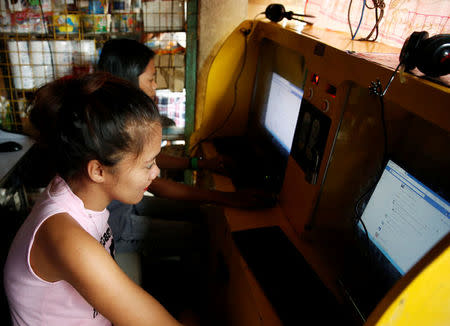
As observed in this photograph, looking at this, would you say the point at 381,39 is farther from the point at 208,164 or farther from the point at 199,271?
the point at 199,271

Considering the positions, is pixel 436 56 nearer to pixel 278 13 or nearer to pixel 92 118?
pixel 92 118

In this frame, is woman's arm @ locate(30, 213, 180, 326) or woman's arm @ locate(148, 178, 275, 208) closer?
woman's arm @ locate(30, 213, 180, 326)

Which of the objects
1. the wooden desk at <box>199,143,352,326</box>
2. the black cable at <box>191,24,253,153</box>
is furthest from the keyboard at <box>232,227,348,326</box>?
the black cable at <box>191,24,253,153</box>

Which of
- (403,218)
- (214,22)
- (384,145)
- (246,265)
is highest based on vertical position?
(214,22)

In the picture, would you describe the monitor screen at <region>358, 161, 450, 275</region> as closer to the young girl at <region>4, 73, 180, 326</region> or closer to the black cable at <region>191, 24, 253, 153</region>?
the young girl at <region>4, 73, 180, 326</region>

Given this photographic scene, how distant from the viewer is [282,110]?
4.73 ft

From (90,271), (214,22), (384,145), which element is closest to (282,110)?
(384,145)

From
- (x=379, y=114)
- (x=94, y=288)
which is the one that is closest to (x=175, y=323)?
(x=94, y=288)

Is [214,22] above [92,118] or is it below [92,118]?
above

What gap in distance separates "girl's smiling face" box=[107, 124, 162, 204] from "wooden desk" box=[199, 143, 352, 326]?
0.39m

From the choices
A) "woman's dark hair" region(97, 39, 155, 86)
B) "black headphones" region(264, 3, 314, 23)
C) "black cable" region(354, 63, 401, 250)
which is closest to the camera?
"black cable" region(354, 63, 401, 250)

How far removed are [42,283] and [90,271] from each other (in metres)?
0.21

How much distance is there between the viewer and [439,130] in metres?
0.88

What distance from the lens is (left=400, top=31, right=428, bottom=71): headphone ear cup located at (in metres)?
0.61
